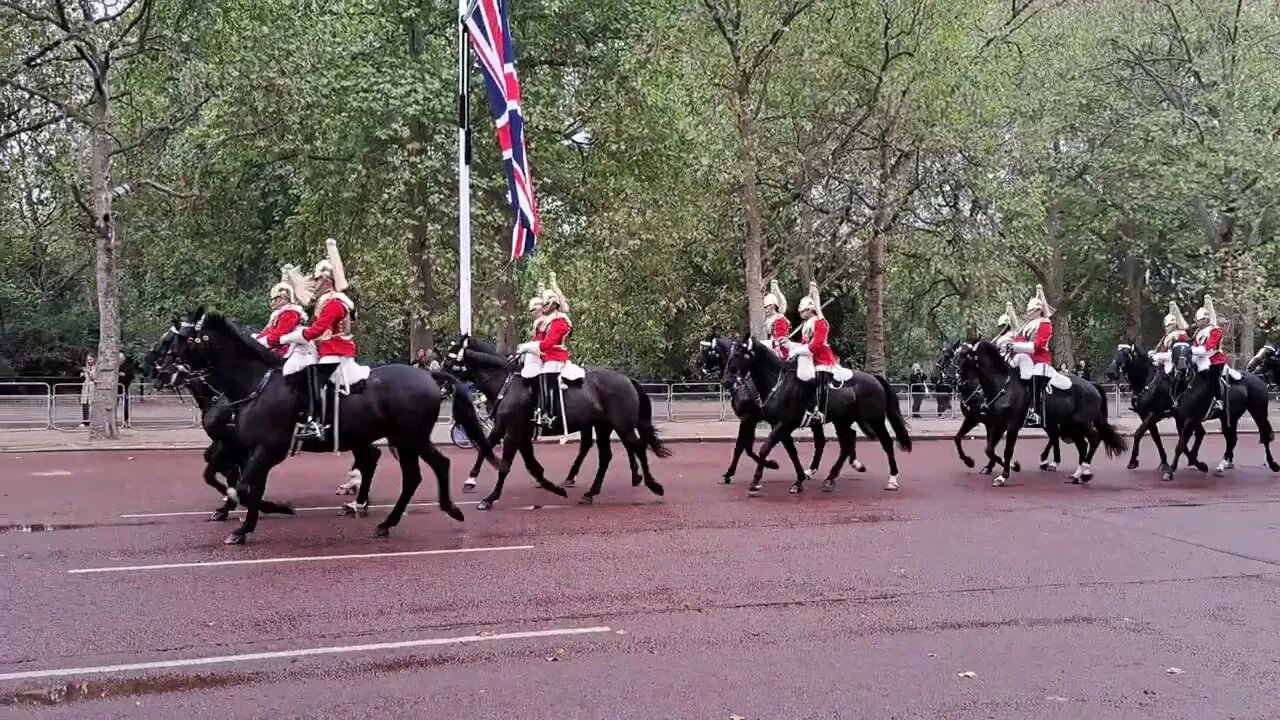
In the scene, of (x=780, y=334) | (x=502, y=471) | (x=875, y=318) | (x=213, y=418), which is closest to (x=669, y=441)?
(x=780, y=334)

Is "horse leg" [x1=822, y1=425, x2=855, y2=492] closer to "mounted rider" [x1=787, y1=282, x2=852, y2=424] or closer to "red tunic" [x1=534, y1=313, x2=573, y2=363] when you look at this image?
"mounted rider" [x1=787, y1=282, x2=852, y2=424]

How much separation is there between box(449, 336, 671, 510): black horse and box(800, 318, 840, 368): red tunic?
8.01 ft

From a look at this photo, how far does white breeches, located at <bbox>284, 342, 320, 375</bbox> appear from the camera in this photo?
10.4m

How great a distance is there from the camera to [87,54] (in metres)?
20.4

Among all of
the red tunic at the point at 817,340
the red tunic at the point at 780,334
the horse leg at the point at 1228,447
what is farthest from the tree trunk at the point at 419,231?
the horse leg at the point at 1228,447

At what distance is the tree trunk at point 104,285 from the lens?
815 inches

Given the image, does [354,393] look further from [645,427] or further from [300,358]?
[645,427]

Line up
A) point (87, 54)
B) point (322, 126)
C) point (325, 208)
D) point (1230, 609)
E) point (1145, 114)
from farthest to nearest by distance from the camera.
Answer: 1. point (1145, 114)
2. point (325, 208)
3. point (322, 126)
4. point (87, 54)
5. point (1230, 609)

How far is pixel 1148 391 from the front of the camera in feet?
55.7

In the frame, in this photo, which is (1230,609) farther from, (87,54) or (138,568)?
(87,54)

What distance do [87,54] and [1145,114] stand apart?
28.1 meters

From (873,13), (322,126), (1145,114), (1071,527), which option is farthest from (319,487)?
(1145,114)

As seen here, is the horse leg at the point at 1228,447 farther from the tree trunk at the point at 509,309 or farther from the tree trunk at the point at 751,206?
the tree trunk at the point at 509,309

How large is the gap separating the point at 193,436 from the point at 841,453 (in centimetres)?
1347
